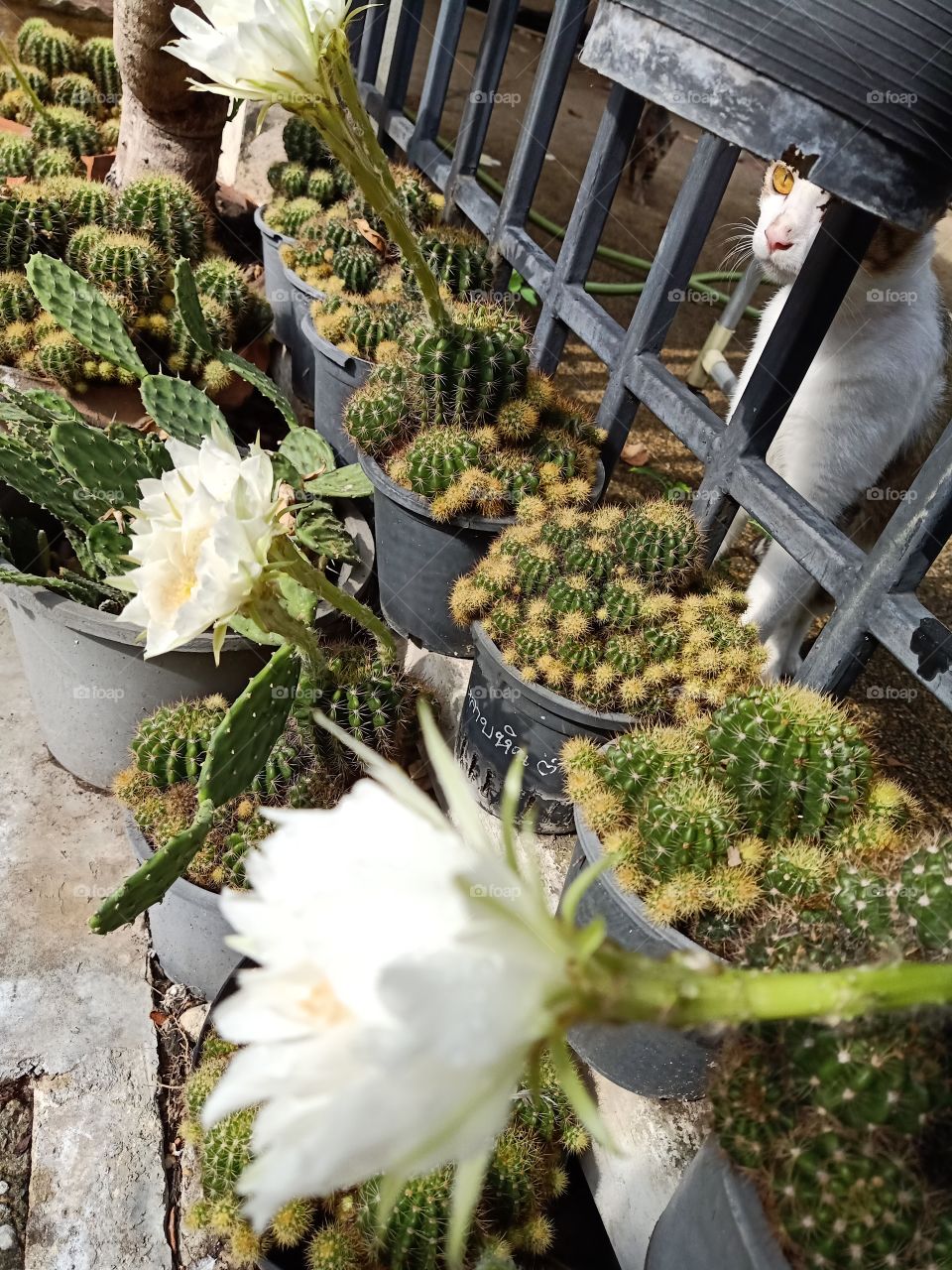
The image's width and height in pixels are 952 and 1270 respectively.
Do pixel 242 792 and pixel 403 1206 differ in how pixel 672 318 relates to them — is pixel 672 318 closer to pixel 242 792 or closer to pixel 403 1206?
pixel 242 792

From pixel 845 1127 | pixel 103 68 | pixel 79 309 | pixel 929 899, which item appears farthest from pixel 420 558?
pixel 103 68

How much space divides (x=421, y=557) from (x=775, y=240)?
928 mm

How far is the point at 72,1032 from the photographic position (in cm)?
191

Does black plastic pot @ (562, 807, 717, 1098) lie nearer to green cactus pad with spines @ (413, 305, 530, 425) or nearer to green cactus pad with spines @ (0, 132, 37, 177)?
green cactus pad with spines @ (413, 305, 530, 425)

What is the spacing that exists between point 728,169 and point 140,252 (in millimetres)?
1591

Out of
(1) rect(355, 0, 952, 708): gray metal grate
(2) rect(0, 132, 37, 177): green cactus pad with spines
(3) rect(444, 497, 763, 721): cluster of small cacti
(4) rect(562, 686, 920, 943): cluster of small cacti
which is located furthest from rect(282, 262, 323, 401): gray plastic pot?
(4) rect(562, 686, 920, 943): cluster of small cacti

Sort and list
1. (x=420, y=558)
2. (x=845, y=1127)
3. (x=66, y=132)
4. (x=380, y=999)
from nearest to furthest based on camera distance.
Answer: (x=380, y=999) → (x=845, y=1127) → (x=420, y=558) → (x=66, y=132)

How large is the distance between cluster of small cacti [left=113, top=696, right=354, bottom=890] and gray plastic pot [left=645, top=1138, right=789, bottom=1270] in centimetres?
84

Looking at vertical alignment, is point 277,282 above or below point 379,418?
below

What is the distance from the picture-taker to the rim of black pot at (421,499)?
76.8 inches

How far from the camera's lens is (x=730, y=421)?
1.84 metres

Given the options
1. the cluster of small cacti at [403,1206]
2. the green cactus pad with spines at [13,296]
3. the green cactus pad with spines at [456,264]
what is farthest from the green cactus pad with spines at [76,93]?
the cluster of small cacti at [403,1206]

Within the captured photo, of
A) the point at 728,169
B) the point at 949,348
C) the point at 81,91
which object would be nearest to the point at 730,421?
the point at 728,169

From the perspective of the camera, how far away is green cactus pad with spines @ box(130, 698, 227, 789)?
1707 mm
